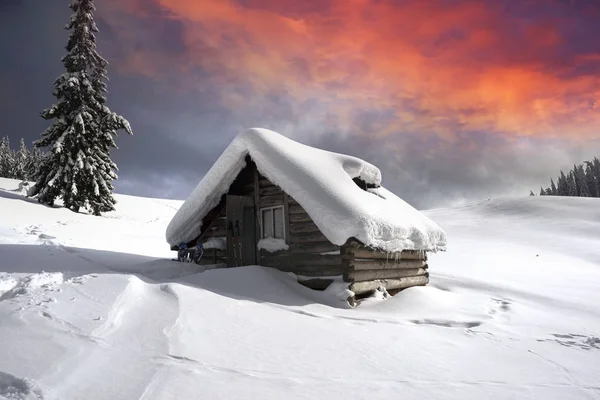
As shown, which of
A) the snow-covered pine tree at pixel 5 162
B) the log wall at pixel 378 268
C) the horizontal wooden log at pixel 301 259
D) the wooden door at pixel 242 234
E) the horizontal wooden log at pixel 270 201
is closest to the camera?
the log wall at pixel 378 268

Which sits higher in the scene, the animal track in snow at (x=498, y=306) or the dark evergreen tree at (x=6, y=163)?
the dark evergreen tree at (x=6, y=163)

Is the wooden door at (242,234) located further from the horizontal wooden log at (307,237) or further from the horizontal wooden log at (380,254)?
the horizontal wooden log at (380,254)

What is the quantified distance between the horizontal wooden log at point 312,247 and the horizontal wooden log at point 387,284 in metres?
1.08

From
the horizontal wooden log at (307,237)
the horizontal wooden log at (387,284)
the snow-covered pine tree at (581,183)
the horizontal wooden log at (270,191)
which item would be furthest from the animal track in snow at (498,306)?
the snow-covered pine tree at (581,183)

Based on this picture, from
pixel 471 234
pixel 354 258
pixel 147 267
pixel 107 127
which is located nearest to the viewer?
pixel 354 258

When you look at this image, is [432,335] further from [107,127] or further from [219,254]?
[107,127]

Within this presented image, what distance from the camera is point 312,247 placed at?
32.9 ft

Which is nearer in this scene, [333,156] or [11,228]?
[333,156]

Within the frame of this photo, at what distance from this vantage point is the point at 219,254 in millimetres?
12609

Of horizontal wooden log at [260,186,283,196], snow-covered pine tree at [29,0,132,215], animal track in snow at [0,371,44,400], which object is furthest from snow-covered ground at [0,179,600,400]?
snow-covered pine tree at [29,0,132,215]

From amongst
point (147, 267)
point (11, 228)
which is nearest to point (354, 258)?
point (147, 267)

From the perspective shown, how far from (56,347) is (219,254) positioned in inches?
349

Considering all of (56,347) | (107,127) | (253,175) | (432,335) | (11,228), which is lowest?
(432,335)

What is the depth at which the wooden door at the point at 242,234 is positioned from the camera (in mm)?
11344
